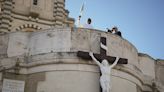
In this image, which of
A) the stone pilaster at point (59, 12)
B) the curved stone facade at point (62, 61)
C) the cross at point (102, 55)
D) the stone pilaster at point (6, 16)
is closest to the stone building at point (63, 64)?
the curved stone facade at point (62, 61)

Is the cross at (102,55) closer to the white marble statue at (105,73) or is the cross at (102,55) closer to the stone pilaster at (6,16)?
the white marble statue at (105,73)

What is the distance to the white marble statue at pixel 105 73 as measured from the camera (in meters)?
18.2

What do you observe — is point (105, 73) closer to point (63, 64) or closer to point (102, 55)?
point (102, 55)

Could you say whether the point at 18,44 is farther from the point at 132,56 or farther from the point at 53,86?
the point at 132,56

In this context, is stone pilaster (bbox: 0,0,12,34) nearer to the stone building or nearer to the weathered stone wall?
the stone building

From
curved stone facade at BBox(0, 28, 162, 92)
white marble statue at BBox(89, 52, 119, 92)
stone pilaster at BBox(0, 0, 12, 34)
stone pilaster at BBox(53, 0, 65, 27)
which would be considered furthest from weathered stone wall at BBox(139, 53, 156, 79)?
stone pilaster at BBox(53, 0, 65, 27)

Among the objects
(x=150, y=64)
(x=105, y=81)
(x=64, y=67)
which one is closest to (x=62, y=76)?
(x=64, y=67)

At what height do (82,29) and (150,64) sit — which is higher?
(82,29)

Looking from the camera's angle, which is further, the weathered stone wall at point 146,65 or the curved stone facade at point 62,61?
the weathered stone wall at point 146,65

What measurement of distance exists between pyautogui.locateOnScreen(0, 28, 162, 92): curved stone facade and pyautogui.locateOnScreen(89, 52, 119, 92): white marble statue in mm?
286

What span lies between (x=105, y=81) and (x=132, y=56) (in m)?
2.46

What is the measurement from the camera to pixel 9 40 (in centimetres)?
1953

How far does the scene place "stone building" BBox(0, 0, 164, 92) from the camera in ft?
60.5

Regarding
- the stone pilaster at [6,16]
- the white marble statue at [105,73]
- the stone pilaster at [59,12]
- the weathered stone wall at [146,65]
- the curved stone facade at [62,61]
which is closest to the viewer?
the white marble statue at [105,73]
